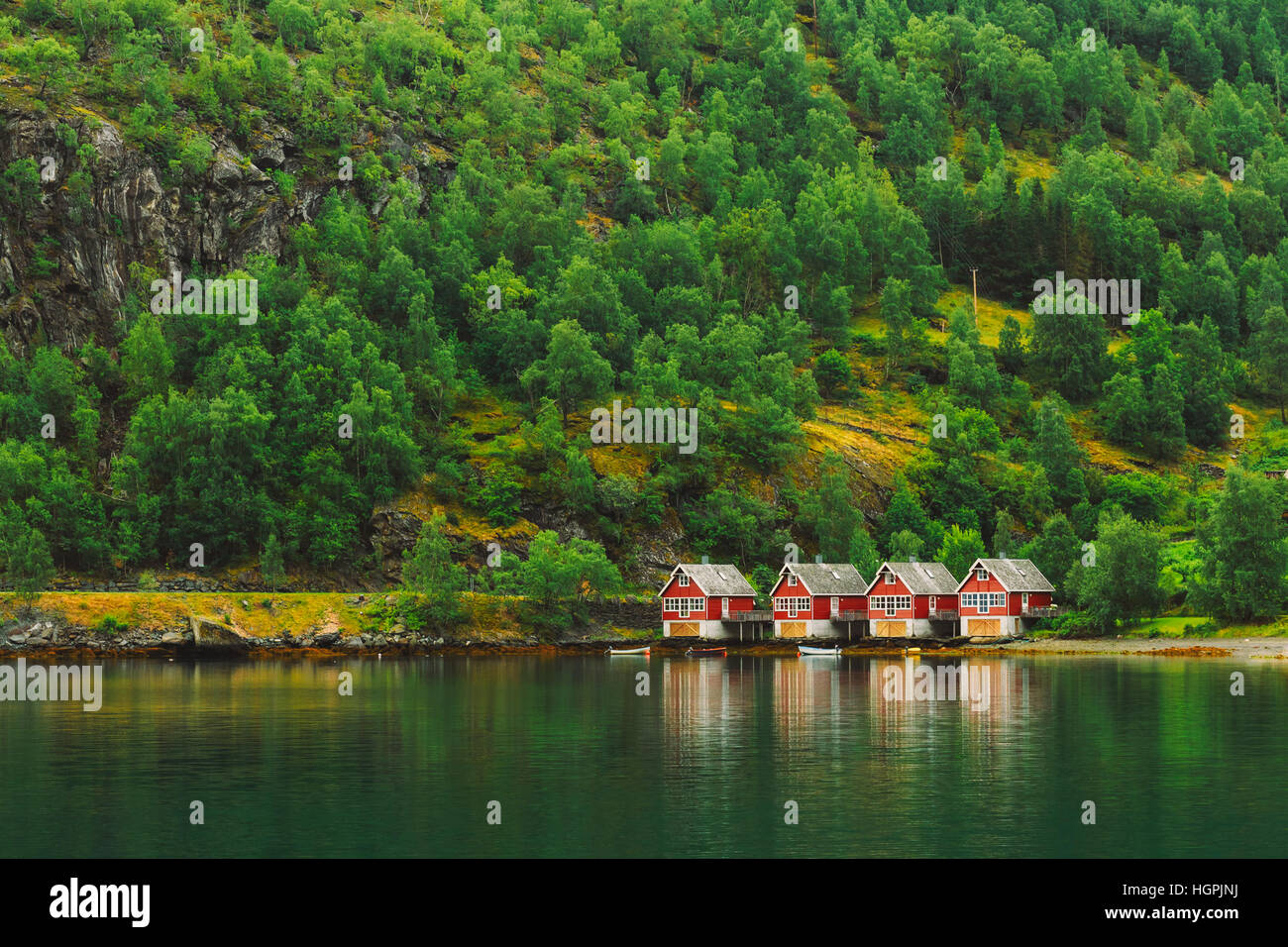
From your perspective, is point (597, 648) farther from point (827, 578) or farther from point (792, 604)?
point (827, 578)

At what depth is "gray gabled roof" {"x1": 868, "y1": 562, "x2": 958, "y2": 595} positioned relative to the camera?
135 m

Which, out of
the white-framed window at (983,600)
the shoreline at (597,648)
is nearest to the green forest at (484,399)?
the shoreline at (597,648)

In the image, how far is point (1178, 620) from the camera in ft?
380

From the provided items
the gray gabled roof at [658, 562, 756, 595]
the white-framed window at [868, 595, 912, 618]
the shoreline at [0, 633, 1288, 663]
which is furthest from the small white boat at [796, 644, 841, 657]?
the gray gabled roof at [658, 562, 756, 595]

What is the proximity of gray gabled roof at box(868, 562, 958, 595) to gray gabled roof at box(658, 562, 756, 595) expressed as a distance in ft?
43.0

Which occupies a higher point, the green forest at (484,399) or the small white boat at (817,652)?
the green forest at (484,399)

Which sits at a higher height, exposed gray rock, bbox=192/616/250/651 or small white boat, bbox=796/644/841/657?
exposed gray rock, bbox=192/616/250/651

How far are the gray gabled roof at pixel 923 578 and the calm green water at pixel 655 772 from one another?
5373 cm

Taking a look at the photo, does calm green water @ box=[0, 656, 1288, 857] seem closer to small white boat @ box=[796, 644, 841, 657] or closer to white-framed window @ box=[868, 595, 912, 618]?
small white boat @ box=[796, 644, 841, 657]

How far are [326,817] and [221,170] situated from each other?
6036 inches

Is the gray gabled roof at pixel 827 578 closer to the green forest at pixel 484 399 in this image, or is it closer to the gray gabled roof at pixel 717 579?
the green forest at pixel 484 399

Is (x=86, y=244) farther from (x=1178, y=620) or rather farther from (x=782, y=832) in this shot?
(x=782, y=832)

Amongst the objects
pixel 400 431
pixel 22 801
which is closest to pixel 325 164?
pixel 400 431

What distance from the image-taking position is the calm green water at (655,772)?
34.2m
